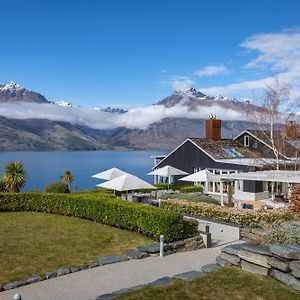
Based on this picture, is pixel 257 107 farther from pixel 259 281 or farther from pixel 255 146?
pixel 259 281

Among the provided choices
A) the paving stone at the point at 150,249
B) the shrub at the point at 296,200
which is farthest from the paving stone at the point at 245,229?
the paving stone at the point at 150,249

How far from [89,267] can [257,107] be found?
28516 mm

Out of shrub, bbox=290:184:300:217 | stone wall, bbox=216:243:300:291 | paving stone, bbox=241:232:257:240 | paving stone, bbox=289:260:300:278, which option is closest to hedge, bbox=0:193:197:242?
paving stone, bbox=241:232:257:240

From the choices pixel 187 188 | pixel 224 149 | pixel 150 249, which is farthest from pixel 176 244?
pixel 224 149

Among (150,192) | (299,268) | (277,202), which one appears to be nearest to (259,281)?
(299,268)

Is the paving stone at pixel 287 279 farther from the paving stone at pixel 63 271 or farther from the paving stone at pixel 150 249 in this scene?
the paving stone at pixel 63 271

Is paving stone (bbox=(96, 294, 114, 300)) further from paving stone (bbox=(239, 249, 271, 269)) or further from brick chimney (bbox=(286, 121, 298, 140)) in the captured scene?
brick chimney (bbox=(286, 121, 298, 140))

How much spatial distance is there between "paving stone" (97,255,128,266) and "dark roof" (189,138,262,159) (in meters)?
25.4

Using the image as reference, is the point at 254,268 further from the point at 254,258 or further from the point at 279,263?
the point at 279,263

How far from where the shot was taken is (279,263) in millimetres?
9695

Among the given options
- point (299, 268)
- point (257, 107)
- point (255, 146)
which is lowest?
point (299, 268)

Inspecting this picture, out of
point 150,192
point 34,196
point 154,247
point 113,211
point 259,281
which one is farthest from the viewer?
point 150,192

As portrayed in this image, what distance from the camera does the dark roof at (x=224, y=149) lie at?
3817 centimetres

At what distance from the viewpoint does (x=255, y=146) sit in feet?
136
